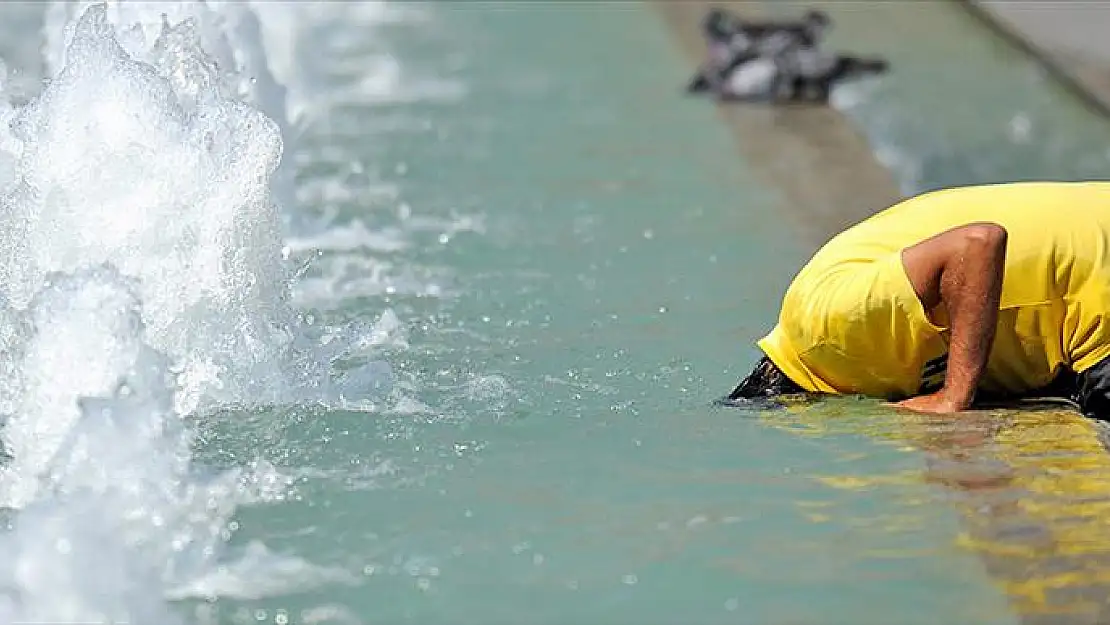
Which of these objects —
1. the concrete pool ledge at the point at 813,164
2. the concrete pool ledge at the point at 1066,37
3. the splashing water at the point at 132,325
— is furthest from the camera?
the concrete pool ledge at the point at 1066,37

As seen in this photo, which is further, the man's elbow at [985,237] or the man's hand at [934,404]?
the man's hand at [934,404]

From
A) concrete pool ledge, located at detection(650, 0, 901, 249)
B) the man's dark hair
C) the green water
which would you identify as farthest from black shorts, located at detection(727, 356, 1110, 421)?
concrete pool ledge, located at detection(650, 0, 901, 249)

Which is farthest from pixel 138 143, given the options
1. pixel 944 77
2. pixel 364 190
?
pixel 944 77

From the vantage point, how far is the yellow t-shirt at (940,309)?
4707 mm

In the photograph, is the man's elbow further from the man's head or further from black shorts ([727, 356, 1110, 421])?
the man's head

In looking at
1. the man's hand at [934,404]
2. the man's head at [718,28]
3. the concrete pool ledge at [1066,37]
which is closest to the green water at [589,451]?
the man's hand at [934,404]

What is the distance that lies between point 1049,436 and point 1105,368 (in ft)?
0.66

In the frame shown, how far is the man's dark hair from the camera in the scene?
5074 millimetres

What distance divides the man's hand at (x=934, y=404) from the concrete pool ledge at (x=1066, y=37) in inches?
224

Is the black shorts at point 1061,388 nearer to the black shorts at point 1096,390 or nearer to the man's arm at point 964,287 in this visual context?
the black shorts at point 1096,390

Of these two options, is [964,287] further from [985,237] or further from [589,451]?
[589,451]

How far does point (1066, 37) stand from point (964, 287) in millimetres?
6835

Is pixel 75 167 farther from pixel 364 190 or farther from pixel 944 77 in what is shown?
pixel 944 77

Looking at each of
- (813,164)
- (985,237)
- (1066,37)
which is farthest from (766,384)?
(1066,37)
